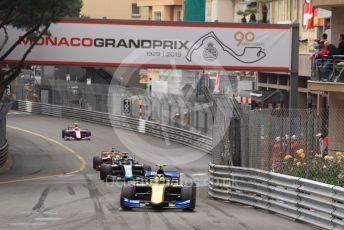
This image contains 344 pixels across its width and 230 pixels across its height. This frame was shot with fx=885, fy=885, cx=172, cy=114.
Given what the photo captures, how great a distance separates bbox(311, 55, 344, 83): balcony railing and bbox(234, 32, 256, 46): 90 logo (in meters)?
9.80

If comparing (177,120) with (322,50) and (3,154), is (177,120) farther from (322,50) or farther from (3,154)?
(322,50)

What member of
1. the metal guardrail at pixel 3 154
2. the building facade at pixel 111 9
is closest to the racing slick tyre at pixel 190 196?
the metal guardrail at pixel 3 154

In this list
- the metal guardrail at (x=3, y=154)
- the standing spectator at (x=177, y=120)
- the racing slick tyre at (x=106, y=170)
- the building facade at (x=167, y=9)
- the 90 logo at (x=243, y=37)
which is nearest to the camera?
the racing slick tyre at (x=106, y=170)

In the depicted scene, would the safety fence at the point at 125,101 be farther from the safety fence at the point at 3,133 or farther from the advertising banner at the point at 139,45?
the safety fence at the point at 3,133

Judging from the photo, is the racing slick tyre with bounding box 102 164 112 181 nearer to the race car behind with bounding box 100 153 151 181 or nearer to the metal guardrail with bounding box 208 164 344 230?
the race car behind with bounding box 100 153 151 181

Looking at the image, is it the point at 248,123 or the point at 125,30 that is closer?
the point at 248,123

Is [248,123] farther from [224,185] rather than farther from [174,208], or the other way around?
[174,208]

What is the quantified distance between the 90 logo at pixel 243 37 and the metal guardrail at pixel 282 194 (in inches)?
470

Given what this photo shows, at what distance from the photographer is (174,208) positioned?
2209 centimetres

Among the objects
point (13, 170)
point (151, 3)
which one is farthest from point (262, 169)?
point (151, 3)

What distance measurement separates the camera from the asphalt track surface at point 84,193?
62.4 feet

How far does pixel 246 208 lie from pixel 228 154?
3268 mm

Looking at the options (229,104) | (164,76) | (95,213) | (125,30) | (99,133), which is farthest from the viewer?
(164,76)

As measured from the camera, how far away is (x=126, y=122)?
187 ft
